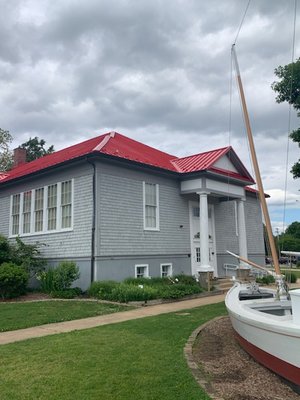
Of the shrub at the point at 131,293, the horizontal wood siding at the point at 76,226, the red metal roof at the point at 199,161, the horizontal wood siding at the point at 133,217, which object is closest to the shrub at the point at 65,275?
the horizontal wood siding at the point at 76,226

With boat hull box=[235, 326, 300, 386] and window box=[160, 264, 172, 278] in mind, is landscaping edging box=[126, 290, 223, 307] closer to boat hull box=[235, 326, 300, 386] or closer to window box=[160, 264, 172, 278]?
window box=[160, 264, 172, 278]

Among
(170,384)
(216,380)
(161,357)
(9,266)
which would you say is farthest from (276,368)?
(9,266)

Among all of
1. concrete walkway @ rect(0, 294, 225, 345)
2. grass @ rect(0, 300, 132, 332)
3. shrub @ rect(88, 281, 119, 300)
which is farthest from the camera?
shrub @ rect(88, 281, 119, 300)

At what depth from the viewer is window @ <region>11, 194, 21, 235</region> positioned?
18109mm

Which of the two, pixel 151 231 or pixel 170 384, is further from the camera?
pixel 151 231

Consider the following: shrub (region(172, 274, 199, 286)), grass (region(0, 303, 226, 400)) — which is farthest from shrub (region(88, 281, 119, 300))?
grass (region(0, 303, 226, 400))

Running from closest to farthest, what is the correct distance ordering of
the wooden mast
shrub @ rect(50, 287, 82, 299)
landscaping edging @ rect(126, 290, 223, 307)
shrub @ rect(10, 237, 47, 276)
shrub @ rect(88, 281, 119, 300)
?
the wooden mast < landscaping edging @ rect(126, 290, 223, 307) < shrub @ rect(88, 281, 119, 300) < shrub @ rect(50, 287, 82, 299) < shrub @ rect(10, 237, 47, 276)

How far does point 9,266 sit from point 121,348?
26.3ft

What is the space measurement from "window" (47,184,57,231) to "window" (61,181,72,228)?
20.1 inches

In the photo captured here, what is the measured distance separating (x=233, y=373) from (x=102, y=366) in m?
1.80

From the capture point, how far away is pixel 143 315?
999 cm

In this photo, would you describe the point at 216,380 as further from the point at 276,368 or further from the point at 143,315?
the point at 143,315

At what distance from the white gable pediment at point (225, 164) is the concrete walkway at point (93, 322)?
7.40m

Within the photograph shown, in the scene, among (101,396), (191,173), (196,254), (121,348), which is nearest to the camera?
(101,396)
